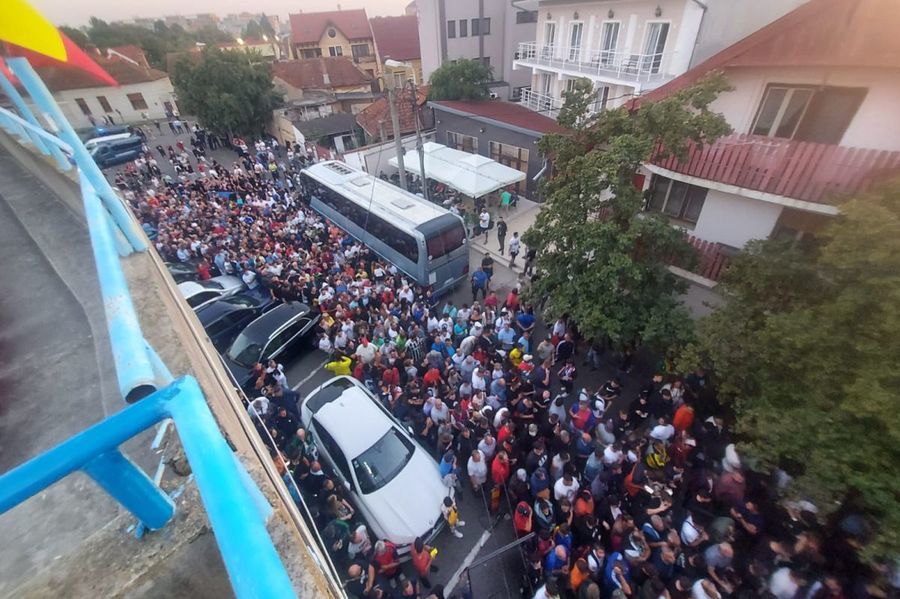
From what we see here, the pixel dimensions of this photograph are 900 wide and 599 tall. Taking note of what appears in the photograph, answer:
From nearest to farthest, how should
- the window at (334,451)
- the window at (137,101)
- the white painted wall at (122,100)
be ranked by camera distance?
1. the window at (334,451)
2. the white painted wall at (122,100)
3. the window at (137,101)

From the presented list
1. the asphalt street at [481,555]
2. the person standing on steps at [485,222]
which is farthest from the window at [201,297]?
the person standing on steps at [485,222]

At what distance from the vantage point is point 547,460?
703 centimetres

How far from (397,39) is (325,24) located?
10.5m

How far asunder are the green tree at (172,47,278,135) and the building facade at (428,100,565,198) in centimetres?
1316

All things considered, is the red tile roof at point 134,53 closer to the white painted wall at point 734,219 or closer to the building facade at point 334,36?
the building facade at point 334,36

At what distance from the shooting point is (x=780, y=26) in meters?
8.35

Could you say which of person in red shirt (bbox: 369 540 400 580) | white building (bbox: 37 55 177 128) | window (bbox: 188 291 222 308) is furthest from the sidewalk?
white building (bbox: 37 55 177 128)

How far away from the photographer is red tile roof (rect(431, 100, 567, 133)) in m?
18.4

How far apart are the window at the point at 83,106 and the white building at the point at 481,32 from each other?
29.4 m

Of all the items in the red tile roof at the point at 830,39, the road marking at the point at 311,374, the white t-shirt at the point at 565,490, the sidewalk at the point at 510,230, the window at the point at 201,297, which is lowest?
the sidewalk at the point at 510,230

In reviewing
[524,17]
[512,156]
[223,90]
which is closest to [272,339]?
[512,156]

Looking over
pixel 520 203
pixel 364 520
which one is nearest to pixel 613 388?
pixel 364 520

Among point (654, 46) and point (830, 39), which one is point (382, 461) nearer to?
point (830, 39)

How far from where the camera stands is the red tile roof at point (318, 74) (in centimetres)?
3966
